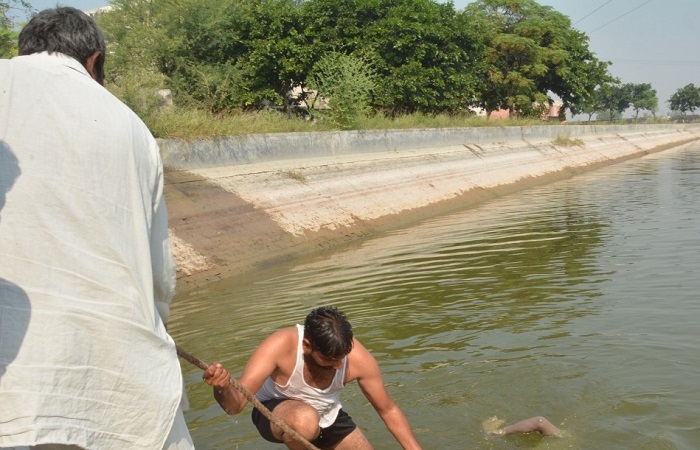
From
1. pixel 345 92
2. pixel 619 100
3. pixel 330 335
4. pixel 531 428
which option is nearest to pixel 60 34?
pixel 330 335

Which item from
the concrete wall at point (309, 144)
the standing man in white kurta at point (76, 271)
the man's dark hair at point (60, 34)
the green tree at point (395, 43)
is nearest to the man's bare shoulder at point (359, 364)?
the standing man in white kurta at point (76, 271)

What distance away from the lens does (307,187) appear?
14.8 metres

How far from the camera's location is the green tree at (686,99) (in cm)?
10800

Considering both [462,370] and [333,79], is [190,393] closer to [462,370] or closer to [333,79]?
[462,370]

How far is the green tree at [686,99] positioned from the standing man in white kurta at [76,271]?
116 m

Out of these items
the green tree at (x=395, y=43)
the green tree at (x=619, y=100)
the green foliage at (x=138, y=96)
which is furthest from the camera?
the green tree at (x=619, y=100)

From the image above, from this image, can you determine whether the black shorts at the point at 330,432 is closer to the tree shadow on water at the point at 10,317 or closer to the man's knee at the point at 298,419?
the man's knee at the point at 298,419

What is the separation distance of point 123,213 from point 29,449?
0.68 meters

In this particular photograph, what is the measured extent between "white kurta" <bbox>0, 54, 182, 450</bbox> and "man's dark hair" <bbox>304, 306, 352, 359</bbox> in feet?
5.42

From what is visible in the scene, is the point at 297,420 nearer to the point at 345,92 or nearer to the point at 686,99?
the point at 345,92

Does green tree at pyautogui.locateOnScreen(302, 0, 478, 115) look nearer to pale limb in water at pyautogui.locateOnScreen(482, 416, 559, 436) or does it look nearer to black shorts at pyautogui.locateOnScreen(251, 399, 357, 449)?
pale limb in water at pyautogui.locateOnScreen(482, 416, 559, 436)

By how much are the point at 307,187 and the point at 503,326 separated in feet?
25.8

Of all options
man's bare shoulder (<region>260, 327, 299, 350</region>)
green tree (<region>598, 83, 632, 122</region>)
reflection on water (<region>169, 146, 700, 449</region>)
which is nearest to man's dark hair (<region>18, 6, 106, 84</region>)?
man's bare shoulder (<region>260, 327, 299, 350</region>)

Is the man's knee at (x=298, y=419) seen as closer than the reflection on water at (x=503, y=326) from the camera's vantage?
Yes
